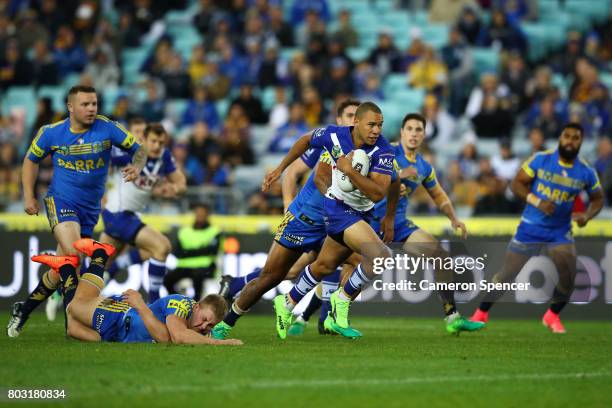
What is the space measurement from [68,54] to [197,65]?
335cm

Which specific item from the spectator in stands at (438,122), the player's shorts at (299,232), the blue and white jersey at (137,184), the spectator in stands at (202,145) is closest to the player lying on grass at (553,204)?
the player's shorts at (299,232)

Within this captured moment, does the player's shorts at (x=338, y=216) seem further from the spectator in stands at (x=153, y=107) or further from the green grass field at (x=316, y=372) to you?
the spectator in stands at (x=153, y=107)

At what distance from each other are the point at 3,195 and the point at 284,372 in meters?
13.6

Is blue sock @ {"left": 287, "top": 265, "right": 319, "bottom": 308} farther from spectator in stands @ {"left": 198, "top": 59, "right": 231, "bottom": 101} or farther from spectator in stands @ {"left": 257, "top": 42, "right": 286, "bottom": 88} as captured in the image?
spectator in stands @ {"left": 198, "top": 59, "right": 231, "bottom": 101}

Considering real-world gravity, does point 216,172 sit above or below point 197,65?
below

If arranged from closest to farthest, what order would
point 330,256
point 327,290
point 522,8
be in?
point 330,256
point 327,290
point 522,8

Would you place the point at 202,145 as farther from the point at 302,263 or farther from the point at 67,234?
the point at 67,234

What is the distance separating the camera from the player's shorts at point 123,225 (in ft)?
52.7

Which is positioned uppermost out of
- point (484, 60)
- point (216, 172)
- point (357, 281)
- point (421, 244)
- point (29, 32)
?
point (29, 32)

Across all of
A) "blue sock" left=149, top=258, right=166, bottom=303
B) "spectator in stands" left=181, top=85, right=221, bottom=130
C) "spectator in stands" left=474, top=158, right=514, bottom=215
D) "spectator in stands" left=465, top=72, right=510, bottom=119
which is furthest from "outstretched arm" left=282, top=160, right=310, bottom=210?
"spectator in stands" left=181, top=85, right=221, bottom=130

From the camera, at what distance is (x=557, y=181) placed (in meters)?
15.2

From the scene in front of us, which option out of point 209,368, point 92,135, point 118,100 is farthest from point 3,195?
point 209,368

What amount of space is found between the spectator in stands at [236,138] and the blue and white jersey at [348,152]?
10677mm

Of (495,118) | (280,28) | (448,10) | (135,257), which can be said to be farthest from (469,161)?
(135,257)
